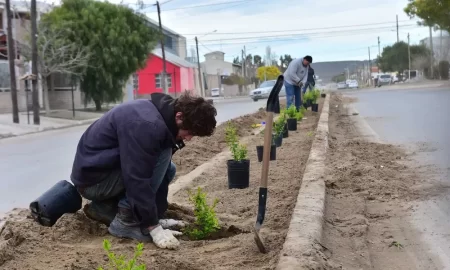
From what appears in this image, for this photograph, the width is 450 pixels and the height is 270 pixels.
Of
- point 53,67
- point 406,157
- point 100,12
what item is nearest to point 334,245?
point 406,157

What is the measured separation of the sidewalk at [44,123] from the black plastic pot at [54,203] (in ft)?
58.3


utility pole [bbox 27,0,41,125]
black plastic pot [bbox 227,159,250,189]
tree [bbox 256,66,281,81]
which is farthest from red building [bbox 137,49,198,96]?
black plastic pot [bbox 227,159,250,189]

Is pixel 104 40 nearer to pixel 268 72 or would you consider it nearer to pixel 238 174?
pixel 238 174

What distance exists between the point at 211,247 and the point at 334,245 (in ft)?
2.82

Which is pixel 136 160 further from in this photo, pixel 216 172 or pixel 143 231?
pixel 216 172

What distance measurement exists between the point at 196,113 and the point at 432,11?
1618 inches

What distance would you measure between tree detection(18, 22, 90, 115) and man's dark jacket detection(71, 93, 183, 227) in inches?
1060

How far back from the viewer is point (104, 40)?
35250 millimetres

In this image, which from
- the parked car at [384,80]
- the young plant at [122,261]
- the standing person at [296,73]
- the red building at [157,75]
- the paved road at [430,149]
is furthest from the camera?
the parked car at [384,80]

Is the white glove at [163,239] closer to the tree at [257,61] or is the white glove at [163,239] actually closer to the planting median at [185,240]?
the planting median at [185,240]

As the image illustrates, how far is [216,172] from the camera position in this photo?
7832 millimetres

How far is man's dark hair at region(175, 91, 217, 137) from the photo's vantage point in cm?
405

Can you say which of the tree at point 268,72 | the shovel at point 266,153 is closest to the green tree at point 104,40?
the shovel at point 266,153

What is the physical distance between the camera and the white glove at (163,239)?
4.00 m
